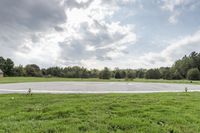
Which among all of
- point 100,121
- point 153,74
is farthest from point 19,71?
point 100,121

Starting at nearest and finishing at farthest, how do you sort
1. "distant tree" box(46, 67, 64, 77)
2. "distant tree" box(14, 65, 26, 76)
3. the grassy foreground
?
1. the grassy foreground
2. "distant tree" box(14, 65, 26, 76)
3. "distant tree" box(46, 67, 64, 77)

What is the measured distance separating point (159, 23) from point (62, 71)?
69.8 meters

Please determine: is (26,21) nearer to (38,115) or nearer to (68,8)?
(68,8)

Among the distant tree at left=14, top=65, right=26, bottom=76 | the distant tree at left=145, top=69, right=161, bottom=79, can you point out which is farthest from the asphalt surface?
the distant tree at left=14, top=65, right=26, bottom=76

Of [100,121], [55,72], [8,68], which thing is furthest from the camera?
[55,72]

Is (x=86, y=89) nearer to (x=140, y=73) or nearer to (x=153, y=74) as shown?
(x=153, y=74)

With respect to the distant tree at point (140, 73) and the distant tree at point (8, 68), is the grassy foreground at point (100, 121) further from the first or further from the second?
the distant tree at point (140, 73)

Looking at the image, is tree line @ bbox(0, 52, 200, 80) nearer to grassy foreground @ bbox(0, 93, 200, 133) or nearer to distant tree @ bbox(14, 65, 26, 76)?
distant tree @ bbox(14, 65, 26, 76)

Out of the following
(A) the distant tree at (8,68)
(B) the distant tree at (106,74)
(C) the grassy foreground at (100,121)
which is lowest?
(C) the grassy foreground at (100,121)

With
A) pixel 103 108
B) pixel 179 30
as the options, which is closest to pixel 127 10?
pixel 179 30

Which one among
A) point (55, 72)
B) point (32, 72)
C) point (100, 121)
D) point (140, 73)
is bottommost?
point (100, 121)

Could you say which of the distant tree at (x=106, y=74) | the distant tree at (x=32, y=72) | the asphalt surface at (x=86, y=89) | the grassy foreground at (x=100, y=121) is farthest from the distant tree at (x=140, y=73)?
the grassy foreground at (x=100, y=121)

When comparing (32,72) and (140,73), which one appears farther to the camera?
(140,73)

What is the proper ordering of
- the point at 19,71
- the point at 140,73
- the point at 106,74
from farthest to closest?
the point at 140,73 < the point at 19,71 < the point at 106,74
